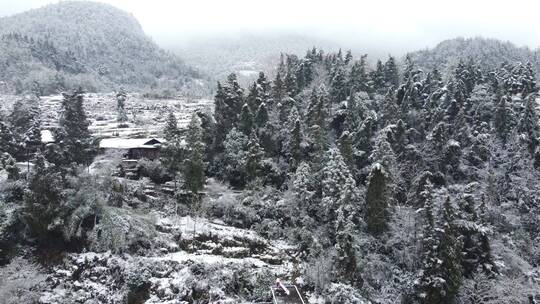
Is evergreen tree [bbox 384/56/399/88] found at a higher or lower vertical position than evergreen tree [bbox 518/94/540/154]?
higher

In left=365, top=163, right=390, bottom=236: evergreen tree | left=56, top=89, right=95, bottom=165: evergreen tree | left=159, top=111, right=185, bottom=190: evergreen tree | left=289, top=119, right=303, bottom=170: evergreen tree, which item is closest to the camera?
left=365, top=163, right=390, bottom=236: evergreen tree

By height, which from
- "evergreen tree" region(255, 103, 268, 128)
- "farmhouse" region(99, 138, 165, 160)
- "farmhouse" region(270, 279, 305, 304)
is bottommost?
"farmhouse" region(270, 279, 305, 304)

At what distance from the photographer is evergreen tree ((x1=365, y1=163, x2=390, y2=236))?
1882 inches

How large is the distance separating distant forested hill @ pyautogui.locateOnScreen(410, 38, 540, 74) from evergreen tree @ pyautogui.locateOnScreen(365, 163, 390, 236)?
94.1 meters

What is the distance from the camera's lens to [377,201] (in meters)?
47.8

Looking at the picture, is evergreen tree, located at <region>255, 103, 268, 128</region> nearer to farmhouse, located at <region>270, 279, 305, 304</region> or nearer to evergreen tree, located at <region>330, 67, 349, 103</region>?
evergreen tree, located at <region>330, 67, 349, 103</region>

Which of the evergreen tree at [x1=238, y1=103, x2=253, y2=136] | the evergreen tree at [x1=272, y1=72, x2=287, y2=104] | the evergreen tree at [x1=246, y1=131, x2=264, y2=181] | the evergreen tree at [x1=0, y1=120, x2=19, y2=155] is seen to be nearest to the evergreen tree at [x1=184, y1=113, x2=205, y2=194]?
the evergreen tree at [x1=246, y1=131, x2=264, y2=181]

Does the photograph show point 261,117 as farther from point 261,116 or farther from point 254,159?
point 254,159

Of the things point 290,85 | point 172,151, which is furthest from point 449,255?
point 290,85

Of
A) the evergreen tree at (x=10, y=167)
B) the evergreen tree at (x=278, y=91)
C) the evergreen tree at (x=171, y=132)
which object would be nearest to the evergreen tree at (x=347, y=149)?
the evergreen tree at (x=278, y=91)

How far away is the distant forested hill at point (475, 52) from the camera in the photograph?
141000mm

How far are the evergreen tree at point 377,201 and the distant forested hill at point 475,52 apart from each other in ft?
309

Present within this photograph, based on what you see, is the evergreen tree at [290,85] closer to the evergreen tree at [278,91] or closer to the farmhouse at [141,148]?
the evergreen tree at [278,91]

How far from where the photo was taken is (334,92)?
74812mm
